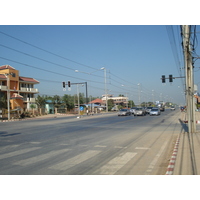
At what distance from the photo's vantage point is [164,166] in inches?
297

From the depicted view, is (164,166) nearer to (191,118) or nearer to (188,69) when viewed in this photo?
(191,118)

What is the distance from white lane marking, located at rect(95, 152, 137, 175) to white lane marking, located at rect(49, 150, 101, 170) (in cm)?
103

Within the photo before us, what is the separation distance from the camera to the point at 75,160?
840 centimetres

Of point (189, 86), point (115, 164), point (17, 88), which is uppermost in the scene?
point (17, 88)

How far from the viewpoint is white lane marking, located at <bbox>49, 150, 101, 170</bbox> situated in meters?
7.37

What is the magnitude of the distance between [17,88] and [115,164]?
54.1 metres

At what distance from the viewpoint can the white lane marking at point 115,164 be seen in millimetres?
6871

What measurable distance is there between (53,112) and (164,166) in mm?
63374

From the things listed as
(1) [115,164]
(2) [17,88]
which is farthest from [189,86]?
(2) [17,88]

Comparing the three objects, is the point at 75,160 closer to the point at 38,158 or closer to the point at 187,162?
the point at 38,158

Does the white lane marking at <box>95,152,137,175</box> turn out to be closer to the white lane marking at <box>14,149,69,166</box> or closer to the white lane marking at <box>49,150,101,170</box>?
the white lane marking at <box>49,150,101,170</box>

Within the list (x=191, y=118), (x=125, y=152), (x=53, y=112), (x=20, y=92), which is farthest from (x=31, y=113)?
(x=125, y=152)

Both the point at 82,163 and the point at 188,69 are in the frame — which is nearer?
the point at 82,163

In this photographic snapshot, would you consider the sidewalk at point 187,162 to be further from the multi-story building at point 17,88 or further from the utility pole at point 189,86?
the multi-story building at point 17,88
